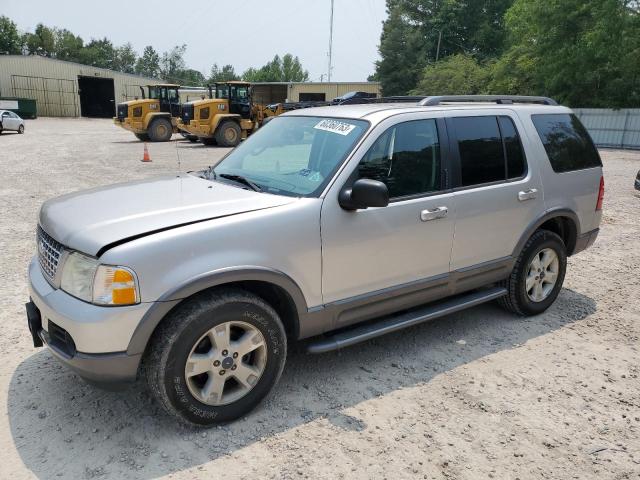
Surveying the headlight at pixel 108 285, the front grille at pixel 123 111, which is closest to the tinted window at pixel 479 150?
the headlight at pixel 108 285

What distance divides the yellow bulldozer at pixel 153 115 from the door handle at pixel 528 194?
71.7 ft

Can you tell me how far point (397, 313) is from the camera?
155 inches

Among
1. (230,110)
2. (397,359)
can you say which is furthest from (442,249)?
(230,110)

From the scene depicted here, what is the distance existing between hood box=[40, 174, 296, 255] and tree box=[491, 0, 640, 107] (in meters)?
30.7

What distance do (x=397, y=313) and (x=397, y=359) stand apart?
35 cm

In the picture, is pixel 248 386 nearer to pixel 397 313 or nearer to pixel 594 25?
pixel 397 313

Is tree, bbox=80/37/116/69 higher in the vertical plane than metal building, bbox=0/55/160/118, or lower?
higher

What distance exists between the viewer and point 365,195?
3.11 m

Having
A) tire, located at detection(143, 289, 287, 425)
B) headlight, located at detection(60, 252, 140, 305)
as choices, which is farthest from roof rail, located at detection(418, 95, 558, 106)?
headlight, located at detection(60, 252, 140, 305)

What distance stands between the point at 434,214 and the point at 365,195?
0.79 meters

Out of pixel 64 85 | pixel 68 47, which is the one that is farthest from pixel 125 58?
pixel 64 85

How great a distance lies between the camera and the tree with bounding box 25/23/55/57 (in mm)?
86250

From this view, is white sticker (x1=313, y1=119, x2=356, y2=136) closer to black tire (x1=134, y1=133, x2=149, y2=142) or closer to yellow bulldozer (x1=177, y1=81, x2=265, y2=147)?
yellow bulldozer (x1=177, y1=81, x2=265, y2=147)

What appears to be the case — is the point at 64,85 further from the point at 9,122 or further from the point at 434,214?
the point at 434,214
